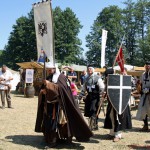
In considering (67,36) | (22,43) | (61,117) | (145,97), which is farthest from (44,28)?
(67,36)

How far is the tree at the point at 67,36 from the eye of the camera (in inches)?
2031

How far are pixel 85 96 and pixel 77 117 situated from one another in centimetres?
207

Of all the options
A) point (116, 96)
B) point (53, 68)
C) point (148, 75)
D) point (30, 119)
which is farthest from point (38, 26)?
point (30, 119)

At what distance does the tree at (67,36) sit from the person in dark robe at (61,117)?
144 ft

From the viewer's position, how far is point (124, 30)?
58.7m

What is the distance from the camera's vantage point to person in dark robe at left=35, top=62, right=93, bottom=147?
6.59 m

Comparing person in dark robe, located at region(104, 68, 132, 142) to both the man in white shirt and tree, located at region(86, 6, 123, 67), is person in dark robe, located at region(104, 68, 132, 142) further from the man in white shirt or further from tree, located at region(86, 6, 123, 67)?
tree, located at region(86, 6, 123, 67)

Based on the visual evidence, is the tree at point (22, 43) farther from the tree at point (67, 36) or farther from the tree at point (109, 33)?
the tree at point (109, 33)

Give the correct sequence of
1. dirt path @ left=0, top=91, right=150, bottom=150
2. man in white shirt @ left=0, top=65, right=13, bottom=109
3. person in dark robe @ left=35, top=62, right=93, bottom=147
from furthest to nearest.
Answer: man in white shirt @ left=0, top=65, right=13, bottom=109 < dirt path @ left=0, top=91, right=150, bottom=150 < person in dark robe @ left=35, top=62, right=93, bottom=147

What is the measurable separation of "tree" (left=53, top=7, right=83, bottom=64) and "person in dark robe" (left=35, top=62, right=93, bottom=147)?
44008mm

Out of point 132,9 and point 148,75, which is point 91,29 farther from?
point 148,75

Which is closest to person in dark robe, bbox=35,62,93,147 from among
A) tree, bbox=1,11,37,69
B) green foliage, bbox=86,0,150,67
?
tree, bbox=1,11,37,69

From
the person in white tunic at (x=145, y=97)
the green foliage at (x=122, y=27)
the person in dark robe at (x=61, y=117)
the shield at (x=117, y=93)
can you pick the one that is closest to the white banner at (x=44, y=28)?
the person in dark robe at (x=61, y=117)

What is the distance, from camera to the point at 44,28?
Result: 21.9ft
